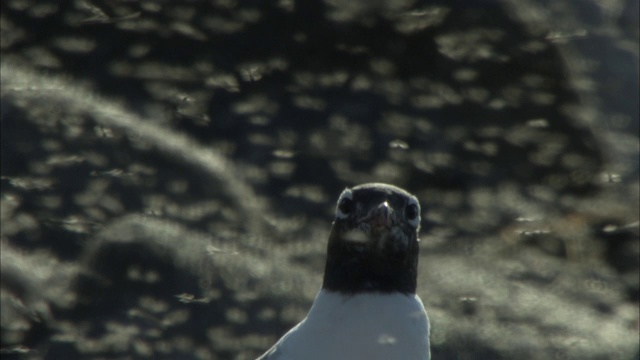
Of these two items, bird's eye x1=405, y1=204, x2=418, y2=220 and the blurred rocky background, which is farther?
the blurred rocky background

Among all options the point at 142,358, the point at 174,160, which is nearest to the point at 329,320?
the point at 142,358

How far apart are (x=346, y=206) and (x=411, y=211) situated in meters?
0.10

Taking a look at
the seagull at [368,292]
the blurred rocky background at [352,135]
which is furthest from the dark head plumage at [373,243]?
the blurred rocky background at [352,135]

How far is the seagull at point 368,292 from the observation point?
67.2 inches

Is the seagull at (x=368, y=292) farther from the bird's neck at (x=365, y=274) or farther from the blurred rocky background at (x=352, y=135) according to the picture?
the blurred rocky background at (x=352, y=135)

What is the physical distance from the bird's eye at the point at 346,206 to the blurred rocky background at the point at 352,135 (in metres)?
1.09

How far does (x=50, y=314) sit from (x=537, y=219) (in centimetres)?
122

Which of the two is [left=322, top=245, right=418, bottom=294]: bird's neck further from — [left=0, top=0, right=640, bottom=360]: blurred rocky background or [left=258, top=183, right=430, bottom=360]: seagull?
[left=0, top=0, right=640, bottom=360]: blurred rocky background

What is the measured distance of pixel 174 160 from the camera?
2.93 metres

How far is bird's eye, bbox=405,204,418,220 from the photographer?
5.90ft

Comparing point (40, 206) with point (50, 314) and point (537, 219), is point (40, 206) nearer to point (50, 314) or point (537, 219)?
point (50, 314)

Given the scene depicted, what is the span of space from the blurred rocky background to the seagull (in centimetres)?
109

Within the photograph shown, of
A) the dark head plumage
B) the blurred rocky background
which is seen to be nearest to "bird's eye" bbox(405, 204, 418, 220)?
the dark head plumage

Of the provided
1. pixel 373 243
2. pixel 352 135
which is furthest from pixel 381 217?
pixel 352 135
